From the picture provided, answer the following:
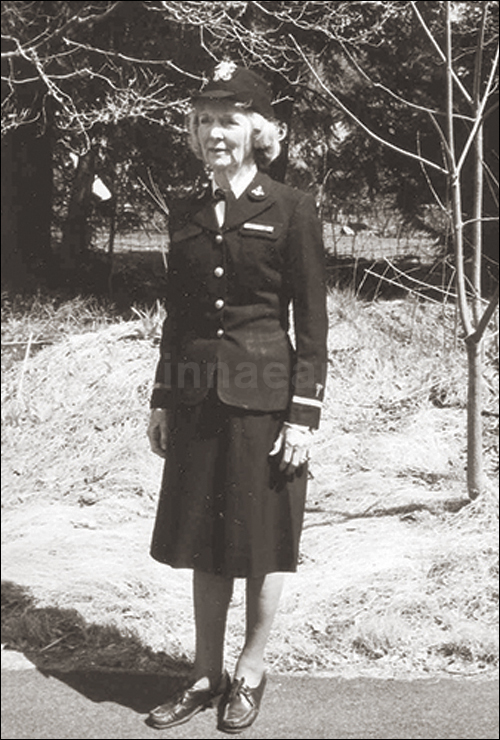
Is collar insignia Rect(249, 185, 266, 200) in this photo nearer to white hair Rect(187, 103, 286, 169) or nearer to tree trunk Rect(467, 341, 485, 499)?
white hair Rect(187, 103, 286, 169)

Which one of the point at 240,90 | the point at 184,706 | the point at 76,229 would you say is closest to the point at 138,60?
the point at 76,229

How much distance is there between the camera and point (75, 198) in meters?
1.09

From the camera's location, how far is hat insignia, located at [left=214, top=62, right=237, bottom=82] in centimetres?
86

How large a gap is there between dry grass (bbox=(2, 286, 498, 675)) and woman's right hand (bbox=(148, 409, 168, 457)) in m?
0.24

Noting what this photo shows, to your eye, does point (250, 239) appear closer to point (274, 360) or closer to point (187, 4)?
point (274, 360)

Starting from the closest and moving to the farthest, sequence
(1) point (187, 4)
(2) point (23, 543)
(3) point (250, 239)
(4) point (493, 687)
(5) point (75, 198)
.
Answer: (3) point (250, 239), (5) point (75, 198), (2) point (23, 543), (1) point (187, 4), (4) point (493, 687)

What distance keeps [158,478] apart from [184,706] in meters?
0.41

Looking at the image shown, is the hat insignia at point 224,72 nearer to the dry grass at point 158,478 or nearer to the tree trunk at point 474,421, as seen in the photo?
the dry grass at point 158,478

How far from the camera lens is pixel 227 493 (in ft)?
2.94

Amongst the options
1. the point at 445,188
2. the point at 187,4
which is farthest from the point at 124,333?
the point at 187,4

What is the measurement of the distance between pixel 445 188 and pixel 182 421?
0.46 meters

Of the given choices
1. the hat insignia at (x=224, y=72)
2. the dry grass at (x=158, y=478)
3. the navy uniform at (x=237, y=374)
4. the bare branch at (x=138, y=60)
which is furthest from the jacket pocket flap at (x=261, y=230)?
the bare branch at (x=138, y=60)

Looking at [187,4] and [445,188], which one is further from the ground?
[187,4]

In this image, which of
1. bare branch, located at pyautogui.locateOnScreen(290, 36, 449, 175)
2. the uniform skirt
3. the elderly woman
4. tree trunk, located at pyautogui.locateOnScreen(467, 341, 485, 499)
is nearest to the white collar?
the elderly woman
